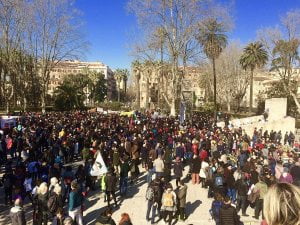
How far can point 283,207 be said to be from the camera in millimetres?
1930

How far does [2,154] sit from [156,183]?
8.76 meters

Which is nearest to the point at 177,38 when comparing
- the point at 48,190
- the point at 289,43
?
the point at 289,43

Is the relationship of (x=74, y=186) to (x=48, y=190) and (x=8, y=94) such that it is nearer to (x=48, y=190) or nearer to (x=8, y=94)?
(x=48, y=190)

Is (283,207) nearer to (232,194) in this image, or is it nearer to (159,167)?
(232,194)

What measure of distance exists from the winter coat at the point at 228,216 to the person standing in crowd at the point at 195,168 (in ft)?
20.7

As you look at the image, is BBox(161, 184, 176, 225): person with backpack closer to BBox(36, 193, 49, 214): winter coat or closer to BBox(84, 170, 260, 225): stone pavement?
BBox(84, 170, 260, 225): stone pavement

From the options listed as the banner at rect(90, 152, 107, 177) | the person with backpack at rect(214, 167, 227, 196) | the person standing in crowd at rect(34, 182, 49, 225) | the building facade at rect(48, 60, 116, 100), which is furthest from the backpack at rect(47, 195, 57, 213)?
the building facade at rect(48, 60, 116, 100)

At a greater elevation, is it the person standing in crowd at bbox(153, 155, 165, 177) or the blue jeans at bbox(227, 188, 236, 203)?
the person standing in crowd at bbox(153, 155, 165, 177)

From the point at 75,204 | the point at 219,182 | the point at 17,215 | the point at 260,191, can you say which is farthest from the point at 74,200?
the point at 260,191

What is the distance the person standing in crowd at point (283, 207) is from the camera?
1.93 m

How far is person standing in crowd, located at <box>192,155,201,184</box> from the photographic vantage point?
13984 mm

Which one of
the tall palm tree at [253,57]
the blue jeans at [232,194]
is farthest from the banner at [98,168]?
the tall palm tree at [253,57]

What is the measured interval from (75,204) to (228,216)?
3.73m

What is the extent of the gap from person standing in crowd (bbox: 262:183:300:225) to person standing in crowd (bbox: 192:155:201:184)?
12091 millimetres
